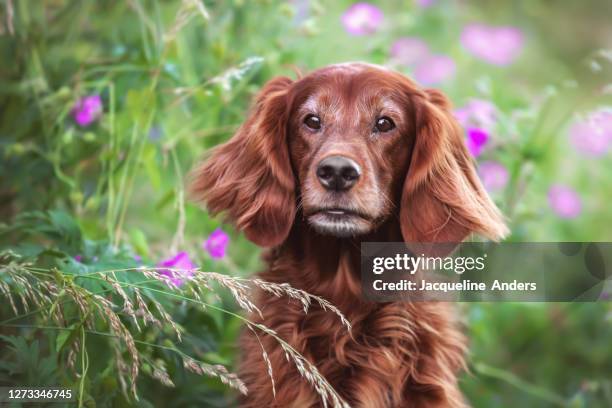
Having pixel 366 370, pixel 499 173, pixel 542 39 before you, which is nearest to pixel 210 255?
pixel 366 370

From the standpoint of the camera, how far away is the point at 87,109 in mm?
2758

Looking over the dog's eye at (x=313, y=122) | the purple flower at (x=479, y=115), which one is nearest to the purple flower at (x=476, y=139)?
the purple flower at (x=479, y=115)

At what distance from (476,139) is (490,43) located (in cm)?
177

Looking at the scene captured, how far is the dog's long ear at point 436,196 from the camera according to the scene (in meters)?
2.14

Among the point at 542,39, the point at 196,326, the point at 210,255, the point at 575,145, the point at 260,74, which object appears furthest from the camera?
the point at 542,39

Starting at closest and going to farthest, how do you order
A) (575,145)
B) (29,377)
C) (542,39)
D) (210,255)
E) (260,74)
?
(29,377) → (210,255) → (260,74) → (575,145) → (542,39)

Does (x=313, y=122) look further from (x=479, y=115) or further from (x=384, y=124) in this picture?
(x=479, y=115)

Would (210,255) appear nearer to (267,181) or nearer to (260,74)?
(267,181)

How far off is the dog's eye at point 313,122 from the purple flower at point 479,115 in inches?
→ 35.4

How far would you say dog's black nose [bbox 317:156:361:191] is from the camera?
76.0 inches

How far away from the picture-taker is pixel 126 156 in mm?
2641

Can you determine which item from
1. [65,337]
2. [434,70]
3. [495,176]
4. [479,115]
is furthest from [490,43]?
[65,337]

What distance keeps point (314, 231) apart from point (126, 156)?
81 centimetres

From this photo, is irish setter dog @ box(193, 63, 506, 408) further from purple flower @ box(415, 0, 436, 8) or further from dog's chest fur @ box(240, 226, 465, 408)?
purple flower @ box(415, 0, 436, 8)
